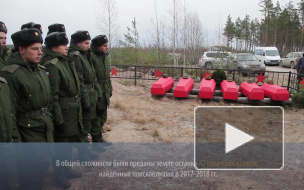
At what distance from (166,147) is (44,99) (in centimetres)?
245

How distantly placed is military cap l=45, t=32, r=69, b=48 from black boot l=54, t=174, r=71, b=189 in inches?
62.1

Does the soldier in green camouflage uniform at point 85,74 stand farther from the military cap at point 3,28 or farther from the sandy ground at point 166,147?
the military cap at point 3,28

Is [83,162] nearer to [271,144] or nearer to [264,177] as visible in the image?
[264,177]

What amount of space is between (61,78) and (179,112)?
4266 mm

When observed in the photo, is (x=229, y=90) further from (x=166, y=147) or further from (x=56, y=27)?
(x=56, y=27)

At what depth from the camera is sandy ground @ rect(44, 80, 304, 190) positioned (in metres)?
3.15

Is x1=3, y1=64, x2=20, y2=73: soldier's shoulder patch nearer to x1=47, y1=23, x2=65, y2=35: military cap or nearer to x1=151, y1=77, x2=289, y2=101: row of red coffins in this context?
x1=47, y1=23, x2=65, y2=35: military cap

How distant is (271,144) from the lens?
183 inches

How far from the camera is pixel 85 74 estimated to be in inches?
147

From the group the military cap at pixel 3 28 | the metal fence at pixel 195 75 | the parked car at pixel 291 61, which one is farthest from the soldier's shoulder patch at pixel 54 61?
the parked car at pixel 291 61

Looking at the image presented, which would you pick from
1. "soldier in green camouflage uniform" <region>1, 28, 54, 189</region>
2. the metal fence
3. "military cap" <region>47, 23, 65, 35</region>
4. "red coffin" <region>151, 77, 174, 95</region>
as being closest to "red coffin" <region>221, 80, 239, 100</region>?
the metal fence
